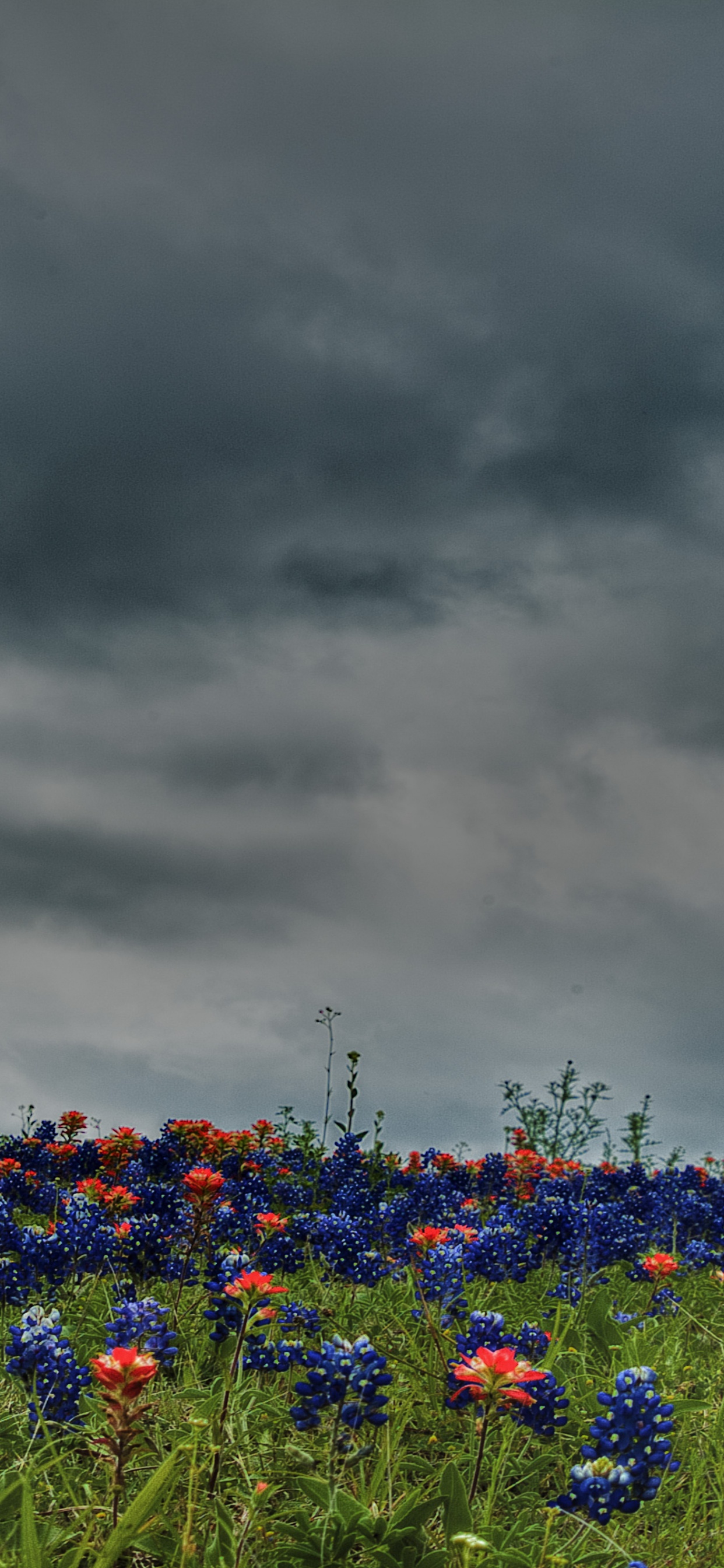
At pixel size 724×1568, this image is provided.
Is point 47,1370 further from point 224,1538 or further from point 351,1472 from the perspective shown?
point 351,1472

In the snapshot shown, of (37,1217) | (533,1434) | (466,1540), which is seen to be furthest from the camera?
(37,1217)

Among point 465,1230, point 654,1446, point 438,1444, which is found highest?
point 465,1230

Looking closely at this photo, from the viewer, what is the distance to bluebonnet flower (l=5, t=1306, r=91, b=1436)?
397cm

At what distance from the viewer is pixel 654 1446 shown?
3.19m

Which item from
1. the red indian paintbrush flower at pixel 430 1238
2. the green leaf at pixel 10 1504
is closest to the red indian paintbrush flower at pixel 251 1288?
the green leaf at pixel 10 1504

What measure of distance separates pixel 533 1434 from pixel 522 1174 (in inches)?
265

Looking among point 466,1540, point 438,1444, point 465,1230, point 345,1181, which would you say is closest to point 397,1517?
point 466,1540

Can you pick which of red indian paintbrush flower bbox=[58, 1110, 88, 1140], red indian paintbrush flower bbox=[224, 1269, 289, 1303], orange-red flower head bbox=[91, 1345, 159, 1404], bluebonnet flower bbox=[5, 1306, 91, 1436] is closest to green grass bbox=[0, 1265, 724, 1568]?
bluebonnet flower bbox=[5, 1306, 91, 1436]

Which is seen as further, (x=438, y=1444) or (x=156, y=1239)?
(x=156, y=1239)

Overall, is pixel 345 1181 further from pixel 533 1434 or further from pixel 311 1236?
pixel 533 1434

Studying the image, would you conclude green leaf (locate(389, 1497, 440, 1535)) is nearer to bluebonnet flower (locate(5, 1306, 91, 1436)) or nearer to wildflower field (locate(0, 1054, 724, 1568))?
wildflower field (locate(0, 1054, 724, 1568))

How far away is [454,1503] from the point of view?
3.44m

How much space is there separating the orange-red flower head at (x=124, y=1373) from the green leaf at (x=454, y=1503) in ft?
3.75

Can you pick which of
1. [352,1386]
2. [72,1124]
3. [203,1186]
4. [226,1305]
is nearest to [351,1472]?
[226,1305]
